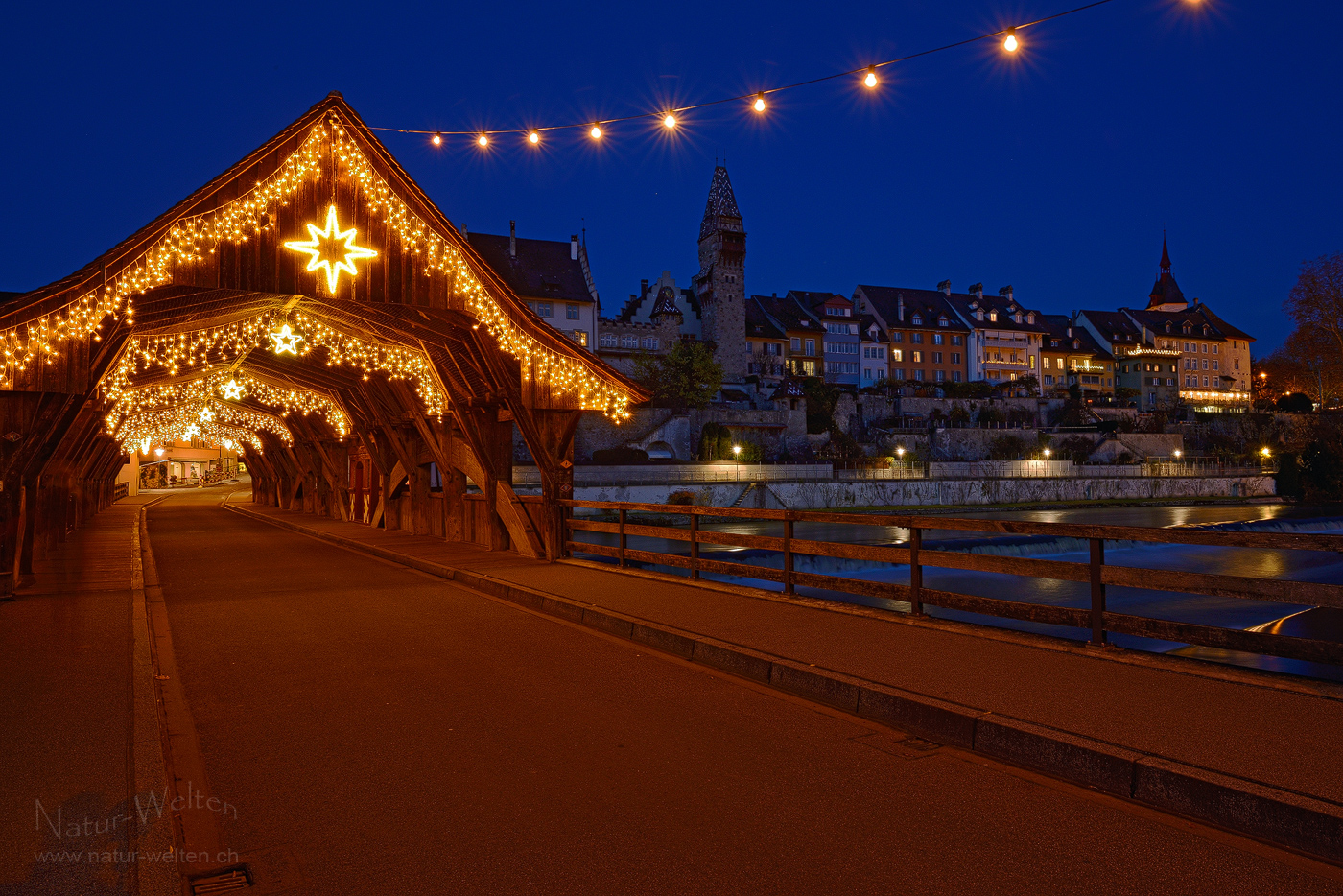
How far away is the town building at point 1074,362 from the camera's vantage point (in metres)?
104

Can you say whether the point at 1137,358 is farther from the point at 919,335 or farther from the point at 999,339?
the point at 919,335

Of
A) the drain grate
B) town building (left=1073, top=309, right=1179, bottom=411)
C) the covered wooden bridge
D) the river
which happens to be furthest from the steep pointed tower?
the drain grate

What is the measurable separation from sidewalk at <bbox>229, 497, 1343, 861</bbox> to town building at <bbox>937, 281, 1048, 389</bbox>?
9419 centimetres

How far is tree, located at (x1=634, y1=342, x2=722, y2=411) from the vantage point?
7138 cm

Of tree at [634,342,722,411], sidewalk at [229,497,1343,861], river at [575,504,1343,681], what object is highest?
tree at [634,342,722,411]

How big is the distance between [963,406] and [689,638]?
82.3 m

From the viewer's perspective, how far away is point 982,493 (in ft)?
182

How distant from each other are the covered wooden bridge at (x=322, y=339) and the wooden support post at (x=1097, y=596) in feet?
29.5

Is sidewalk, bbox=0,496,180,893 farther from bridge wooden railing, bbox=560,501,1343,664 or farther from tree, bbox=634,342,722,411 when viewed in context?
tree, bbox=634,342,722,411

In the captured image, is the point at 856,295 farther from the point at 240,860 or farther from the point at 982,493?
the point at 240,860

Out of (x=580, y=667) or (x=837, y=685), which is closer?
(x=837, y=685)

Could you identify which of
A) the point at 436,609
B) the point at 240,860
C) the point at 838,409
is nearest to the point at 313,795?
the point at 240,860

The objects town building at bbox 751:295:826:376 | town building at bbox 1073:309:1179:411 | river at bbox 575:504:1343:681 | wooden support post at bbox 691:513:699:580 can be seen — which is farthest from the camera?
town building at bbox 1073:309:1179:411

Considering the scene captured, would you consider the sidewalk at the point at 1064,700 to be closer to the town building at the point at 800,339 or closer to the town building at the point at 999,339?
the town building at the point at 800,339
